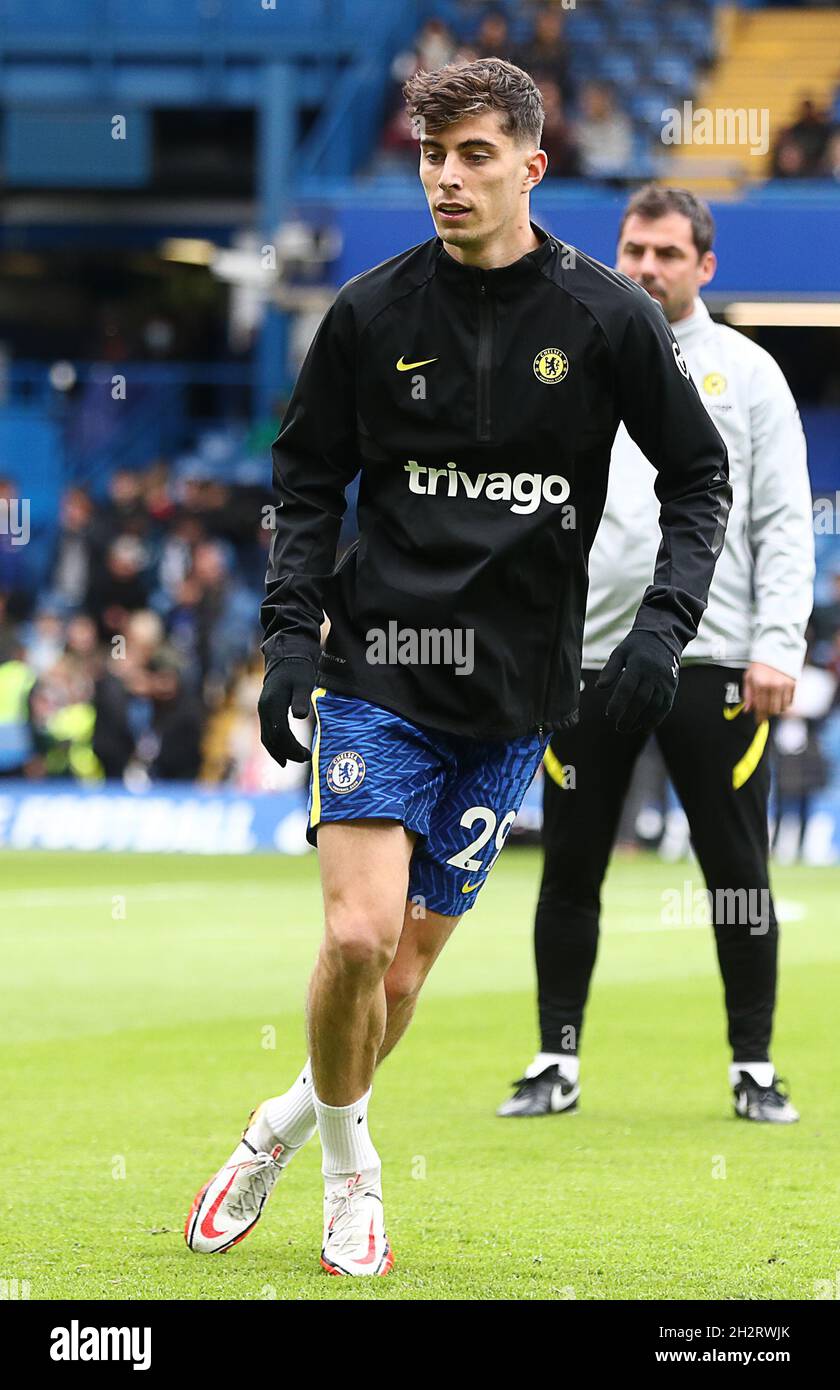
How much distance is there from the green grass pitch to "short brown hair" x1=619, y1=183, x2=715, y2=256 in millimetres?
2551

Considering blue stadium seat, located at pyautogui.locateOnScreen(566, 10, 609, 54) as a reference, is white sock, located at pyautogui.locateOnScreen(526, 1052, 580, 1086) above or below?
below

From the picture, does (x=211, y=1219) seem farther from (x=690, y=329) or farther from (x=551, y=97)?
(x=551, y=97)

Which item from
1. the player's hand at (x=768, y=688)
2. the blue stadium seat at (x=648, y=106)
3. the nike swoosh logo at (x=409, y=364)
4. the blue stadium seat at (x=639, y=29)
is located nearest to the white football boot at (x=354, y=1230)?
the nike swoosh logo at (x=409, y=364)

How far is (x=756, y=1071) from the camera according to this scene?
6777mm

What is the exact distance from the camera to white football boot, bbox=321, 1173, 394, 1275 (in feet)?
15.2

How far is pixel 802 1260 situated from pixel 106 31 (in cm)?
2716

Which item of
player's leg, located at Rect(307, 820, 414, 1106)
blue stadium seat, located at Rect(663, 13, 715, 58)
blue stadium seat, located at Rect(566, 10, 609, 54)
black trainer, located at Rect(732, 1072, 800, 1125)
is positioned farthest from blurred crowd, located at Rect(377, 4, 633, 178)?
Answer: player's leg, located at Rect(307, 820, 414, 1106)

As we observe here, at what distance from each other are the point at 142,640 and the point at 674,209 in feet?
50.0

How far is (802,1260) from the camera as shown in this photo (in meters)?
4.77

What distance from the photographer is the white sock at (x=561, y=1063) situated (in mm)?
6844

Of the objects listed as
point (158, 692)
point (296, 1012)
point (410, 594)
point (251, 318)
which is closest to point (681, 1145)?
point (410, 594)

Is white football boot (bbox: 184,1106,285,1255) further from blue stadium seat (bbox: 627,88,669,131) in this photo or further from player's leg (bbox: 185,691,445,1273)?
blue stadium seat (bbox: 627,88,669,131)

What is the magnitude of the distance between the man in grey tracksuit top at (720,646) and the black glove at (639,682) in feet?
6.57
